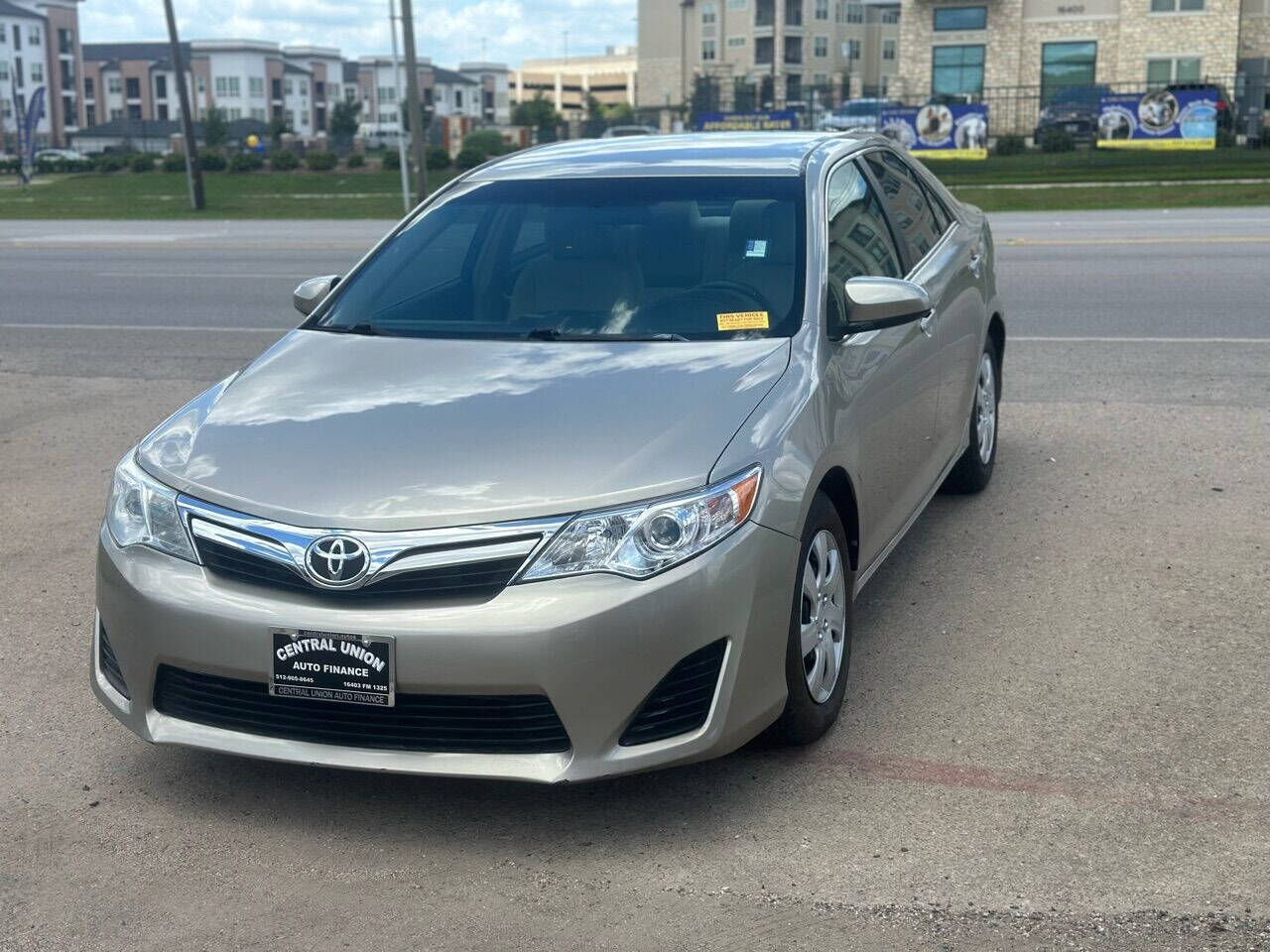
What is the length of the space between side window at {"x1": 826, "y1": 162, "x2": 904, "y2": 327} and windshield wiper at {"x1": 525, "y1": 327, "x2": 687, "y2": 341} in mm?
511

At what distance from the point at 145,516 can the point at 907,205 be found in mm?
3450

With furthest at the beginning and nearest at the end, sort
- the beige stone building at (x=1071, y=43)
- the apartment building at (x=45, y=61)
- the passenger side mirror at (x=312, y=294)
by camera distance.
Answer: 1. the apartment building at (x=45, y=61)
2. the beige stone building at (x=1071, y=43)
3. the passenger side mirror at (x=312, y=294)

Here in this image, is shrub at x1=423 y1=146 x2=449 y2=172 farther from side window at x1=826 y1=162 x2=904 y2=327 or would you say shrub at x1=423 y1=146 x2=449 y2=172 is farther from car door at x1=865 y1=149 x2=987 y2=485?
side window at x1=826 y1=162 x2=904 y2=327

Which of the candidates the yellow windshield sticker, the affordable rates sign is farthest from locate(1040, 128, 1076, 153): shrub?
the yellow windshield sticker

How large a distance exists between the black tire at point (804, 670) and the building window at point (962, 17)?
64.5 m

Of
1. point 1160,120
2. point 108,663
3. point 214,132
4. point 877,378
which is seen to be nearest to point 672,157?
point 877,378

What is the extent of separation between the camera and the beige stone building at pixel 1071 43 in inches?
2431

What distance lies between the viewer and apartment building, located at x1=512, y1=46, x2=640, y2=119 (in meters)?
175

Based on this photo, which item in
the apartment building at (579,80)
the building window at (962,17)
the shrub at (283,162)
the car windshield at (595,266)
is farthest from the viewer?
the apartment building at (579,80)

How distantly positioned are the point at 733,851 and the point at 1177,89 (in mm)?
37881

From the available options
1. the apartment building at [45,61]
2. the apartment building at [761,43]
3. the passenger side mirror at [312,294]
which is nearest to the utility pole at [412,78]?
the passenger side mirror at [312,294]

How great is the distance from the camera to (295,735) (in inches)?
146

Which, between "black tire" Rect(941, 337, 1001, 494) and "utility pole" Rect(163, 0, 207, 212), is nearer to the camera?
"black tire" Rect(941, 337, 1001, 494)

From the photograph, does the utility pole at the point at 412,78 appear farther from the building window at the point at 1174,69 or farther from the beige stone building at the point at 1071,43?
the building window at the point at 1174,69
